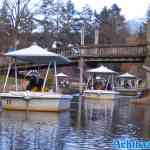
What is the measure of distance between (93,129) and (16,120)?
12.4 feet

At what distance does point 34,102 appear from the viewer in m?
31.0

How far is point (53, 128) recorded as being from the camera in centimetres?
2139

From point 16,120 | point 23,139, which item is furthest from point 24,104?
point 23,139

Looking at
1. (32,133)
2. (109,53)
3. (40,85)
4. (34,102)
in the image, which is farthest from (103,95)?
(32,133)

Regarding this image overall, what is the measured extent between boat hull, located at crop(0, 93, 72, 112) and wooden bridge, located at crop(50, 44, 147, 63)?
28.1 meters

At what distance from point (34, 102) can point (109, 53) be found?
3133 cm

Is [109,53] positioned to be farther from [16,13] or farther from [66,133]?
[66,133]

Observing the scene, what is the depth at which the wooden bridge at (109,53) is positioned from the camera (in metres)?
59.3

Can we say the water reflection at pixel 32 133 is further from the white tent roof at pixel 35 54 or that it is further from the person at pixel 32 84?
the person at pixel 32 84

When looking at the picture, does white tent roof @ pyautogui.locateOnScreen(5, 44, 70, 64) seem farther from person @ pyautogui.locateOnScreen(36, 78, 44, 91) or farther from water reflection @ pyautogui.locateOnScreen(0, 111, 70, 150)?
water reflection @ pyautogui.locateOnScreen(0, 111, 70, 150)

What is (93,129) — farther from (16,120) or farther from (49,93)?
(49,93)

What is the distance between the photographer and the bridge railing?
59344mm

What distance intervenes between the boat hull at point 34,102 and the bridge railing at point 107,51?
93.0 ft

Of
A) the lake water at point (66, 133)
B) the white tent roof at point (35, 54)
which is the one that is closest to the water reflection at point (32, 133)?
the lake water at point (66, 133)
